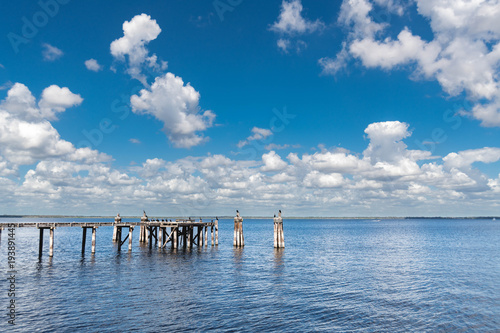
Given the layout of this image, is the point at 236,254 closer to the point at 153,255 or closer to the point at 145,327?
the point at 153,255

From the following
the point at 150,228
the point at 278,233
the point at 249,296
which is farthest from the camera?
the point at 150,228

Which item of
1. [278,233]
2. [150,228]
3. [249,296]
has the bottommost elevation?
[249,296]

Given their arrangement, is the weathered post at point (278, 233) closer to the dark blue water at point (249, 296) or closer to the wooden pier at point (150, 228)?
the wooden pier at point (150, 228)

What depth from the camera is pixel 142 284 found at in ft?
110

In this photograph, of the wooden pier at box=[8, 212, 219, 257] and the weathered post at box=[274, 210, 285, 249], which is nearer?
the wooden pier at box=[8, 212, 219, 257]

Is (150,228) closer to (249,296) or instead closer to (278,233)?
(278,233)

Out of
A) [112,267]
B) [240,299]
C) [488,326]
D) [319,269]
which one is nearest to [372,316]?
[488,326]

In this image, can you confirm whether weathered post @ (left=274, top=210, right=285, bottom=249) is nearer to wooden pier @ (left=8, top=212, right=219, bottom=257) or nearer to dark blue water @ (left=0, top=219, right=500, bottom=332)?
wooden pier @ (left=8, top=212, right=219, bottom=257)

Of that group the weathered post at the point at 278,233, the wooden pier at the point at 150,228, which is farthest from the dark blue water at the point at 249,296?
the weathered post at the point at 278,233

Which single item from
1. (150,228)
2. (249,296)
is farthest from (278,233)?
(249,296)

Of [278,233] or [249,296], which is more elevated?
[278,233]

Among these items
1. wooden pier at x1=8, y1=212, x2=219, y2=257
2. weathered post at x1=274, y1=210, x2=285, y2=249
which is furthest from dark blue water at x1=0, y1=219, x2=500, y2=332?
weathered post at x1=274, y1=210, x2=285, y2=249

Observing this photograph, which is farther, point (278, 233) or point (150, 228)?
point (150, 228)

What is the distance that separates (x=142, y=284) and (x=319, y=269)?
73.8ft
